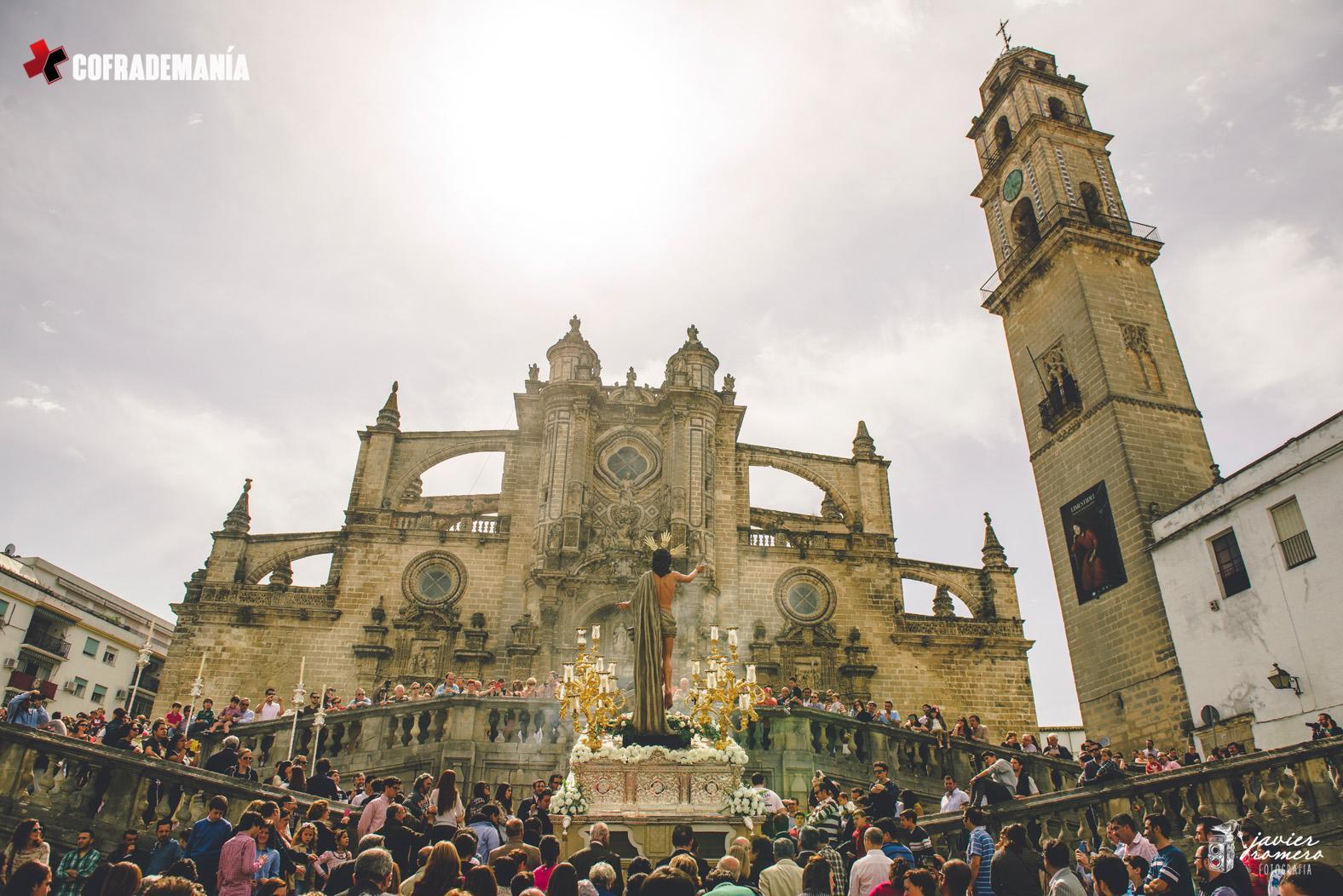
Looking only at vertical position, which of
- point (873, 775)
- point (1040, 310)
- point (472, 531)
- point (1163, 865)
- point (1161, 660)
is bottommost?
point (1163, 865)

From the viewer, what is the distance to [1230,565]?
1814cm

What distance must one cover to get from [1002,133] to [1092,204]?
18.3 ft

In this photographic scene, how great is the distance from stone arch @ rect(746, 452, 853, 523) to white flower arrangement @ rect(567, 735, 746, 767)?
876 inches

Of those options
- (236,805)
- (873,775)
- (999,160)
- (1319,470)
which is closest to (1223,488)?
(1319,470)

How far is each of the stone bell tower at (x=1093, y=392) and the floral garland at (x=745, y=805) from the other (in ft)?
46.4

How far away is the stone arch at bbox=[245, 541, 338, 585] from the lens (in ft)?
93.1

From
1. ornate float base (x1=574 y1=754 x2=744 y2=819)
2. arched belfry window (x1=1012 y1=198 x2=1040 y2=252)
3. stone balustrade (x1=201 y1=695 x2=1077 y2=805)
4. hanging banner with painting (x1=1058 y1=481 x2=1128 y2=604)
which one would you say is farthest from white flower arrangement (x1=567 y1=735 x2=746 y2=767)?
arched belfry window (x1=1012 y1=198 x2=1040 y2=252)

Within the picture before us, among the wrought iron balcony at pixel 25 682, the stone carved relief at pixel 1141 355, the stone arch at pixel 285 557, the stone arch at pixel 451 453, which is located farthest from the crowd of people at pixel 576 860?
the wrought iron balcony at pixel 25 682

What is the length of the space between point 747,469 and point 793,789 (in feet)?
60.2

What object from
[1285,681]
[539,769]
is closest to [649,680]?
[539,769]

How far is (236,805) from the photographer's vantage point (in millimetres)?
9734

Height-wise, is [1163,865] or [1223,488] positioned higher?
[1223,488]

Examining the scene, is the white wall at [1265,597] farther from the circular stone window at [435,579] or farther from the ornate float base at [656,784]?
the circular stone window at [435,579]

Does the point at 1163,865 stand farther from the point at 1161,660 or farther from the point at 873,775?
the point at 1161,660
